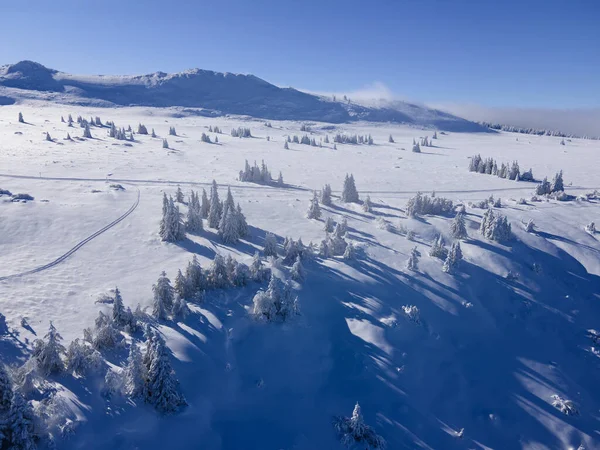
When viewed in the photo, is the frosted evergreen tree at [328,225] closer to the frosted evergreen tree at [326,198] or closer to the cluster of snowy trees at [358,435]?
the frosted evergreen tree at [326,198]

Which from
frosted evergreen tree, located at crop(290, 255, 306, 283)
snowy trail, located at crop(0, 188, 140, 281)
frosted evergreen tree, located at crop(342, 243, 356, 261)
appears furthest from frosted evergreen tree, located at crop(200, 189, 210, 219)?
frosted evergreen tree, located at crop(342, 243, 356, 261)

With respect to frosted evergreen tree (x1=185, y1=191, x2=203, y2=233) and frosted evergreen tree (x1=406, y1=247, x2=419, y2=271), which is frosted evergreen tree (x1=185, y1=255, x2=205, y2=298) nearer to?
frosted evergreen tree (x1=185, y1=191, x2=203, y2=233)

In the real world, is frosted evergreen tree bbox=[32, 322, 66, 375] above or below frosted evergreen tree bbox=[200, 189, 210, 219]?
below

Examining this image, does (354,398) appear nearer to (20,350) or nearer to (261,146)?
(20,350)

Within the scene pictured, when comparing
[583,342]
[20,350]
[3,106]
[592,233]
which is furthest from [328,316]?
[3,106]

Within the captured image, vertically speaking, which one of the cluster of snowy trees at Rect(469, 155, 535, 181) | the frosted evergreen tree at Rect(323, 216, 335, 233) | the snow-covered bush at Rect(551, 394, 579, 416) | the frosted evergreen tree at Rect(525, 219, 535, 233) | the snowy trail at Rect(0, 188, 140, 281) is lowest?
the snow-covered bush at Rect(551, 394, 579, 416)
